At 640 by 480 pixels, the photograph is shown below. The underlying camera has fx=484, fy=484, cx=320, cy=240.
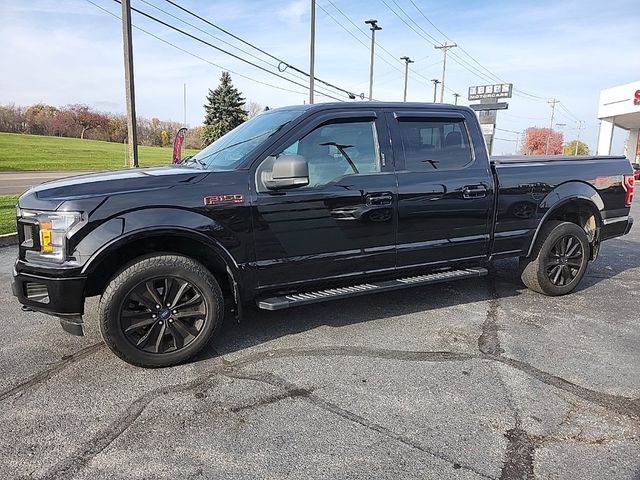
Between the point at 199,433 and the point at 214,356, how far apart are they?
1040 millimetres

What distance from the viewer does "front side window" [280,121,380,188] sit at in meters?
3.96

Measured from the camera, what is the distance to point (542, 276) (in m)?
5.26

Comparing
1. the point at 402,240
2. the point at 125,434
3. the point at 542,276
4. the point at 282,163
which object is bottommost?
the point at 125,434

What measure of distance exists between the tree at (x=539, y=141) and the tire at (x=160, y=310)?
99.5 metres

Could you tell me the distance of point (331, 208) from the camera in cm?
394

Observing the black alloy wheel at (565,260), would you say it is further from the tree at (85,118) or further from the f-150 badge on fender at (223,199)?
the tree at (85,118)

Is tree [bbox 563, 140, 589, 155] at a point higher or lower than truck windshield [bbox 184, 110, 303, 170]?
higher

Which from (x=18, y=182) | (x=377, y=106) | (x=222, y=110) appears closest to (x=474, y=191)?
(x=377, y=106)

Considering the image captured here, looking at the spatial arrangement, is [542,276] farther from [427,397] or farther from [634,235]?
[634,235]

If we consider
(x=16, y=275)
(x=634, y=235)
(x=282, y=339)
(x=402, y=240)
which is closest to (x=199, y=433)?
(x=282, y=339)

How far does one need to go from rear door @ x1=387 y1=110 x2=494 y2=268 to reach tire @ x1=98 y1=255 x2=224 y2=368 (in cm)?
179

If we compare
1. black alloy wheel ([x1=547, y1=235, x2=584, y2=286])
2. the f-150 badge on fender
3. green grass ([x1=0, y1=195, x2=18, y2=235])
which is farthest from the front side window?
green grass ([x1=0, y1=195, x2=18, y2=235])

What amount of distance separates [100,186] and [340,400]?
7.18 ft

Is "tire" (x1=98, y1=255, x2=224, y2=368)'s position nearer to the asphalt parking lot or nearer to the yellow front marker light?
the asphalt parking lot
